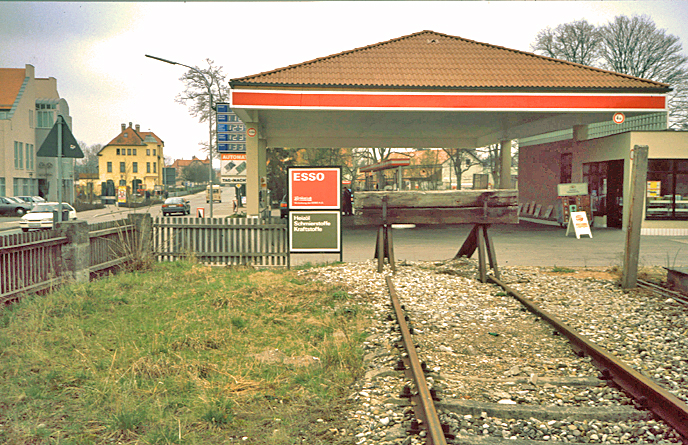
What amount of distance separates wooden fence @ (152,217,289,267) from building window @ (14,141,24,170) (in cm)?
4753

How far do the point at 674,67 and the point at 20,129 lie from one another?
59.8 meters

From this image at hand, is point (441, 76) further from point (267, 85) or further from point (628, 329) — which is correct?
point (628, 329)

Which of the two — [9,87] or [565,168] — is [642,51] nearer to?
[565,168]

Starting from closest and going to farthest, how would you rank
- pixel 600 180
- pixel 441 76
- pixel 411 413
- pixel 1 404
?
pixel 411 413
pixel 1 404
pixel 441 76
pixel 600 180

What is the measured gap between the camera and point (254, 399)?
14.5 feet

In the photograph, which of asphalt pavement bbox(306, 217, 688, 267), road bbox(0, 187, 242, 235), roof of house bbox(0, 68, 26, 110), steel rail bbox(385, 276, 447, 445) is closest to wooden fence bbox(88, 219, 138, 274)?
road bbox(0, 187, 242, 235)

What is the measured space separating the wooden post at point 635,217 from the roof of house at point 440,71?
9103mm

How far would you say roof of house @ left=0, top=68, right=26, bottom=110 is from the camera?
53.3 m

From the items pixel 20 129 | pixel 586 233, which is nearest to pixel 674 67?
pixel 586 233

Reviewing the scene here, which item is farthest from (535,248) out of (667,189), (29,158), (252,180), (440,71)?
(29,158)

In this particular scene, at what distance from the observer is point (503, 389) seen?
14.8 ft

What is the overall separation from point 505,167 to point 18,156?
47.4 metres

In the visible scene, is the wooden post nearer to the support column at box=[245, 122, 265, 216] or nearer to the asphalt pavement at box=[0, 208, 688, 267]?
the asphalt pavement at box=[0, 208, 688, 267]

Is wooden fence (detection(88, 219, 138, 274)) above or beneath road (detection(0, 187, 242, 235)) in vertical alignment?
above
